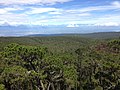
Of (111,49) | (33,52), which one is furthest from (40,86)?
(111,49)

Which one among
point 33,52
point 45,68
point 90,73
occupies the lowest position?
point 90,73

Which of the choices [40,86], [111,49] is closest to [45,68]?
[40,86]

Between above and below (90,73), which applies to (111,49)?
above

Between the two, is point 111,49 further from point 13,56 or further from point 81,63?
point 13,56

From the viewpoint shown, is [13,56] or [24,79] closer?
[24,79]

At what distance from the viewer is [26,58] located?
48.7 metres

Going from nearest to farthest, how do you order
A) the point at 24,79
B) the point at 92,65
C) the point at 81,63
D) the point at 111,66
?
the point at 24,79 < the point at 111,66 < the point at 92,65 < the point at 81,63

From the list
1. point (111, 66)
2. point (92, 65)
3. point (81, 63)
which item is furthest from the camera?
point (81, 63)

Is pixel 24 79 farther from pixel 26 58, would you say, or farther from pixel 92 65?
pixel 92 65

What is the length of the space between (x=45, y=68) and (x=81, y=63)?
16.9m

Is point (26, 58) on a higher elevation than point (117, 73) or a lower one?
higher

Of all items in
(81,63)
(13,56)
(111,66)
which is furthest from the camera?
(81,63)

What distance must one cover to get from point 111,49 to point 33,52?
80.9 ft

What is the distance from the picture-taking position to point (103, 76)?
53.1 m
